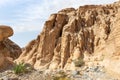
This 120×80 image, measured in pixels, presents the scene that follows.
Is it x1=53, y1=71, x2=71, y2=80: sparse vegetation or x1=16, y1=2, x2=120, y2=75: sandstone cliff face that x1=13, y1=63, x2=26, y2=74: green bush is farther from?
x1=16, y1=2, x2=120, y2=75: sandstone cliff face

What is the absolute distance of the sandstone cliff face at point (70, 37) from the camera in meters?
58.8

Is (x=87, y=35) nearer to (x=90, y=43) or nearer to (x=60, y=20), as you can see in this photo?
(x=90, y=43)

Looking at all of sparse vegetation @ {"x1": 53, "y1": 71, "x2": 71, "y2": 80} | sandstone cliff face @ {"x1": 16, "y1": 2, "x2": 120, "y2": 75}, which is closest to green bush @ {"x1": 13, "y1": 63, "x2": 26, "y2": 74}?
sparse vegetation @ {"x1": 53, "y1": 71, "x2": 71, "y2": 80}

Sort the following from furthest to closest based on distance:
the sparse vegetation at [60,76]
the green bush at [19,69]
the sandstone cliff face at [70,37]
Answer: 1. the sandstone cliff face at [70,37]
2. the green bush at [19,69]
3. the sparse vegetation at [60,76]

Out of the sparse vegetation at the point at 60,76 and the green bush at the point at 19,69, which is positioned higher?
the green bush at the point at 19,69

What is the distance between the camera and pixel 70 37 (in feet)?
204

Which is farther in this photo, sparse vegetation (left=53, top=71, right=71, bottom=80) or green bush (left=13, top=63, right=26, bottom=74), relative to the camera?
green bush (left=13, top=63, right=26, bottom=74)

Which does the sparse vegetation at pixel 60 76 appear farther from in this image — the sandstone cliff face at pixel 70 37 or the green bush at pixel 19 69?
the sandstone cliff face at pixel 70 37

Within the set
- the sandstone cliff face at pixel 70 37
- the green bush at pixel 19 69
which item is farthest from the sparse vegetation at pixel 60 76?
the sandstone cliff face at pixel 70 37

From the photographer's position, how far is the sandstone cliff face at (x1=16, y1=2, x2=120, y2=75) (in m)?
58.8

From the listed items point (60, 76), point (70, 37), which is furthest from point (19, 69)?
point (70, 37)

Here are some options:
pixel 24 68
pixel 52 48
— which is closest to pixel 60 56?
pixel 52 48

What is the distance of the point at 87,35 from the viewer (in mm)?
61438

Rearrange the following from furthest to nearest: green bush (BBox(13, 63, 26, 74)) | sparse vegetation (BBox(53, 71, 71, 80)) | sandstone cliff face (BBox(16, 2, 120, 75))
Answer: sandstone cliff face (BBox(16, 2, 120, 75)) → green bush (BBox(13, 63, 26, 74)) → sparse vegetation (BBox(53, 71, 71, 80))
